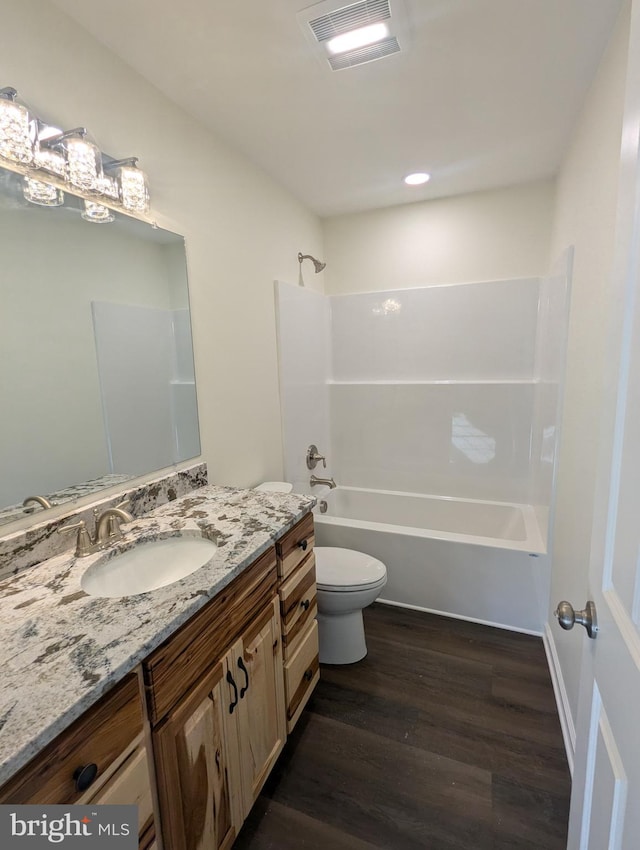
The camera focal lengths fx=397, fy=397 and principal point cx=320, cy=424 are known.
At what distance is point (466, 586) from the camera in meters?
2.19

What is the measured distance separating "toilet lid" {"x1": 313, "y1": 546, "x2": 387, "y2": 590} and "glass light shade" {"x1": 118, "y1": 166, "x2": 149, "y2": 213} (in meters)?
1.69

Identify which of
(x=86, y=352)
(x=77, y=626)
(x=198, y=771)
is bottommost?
(x=198, y=771)

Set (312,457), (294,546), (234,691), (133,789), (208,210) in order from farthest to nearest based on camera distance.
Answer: (312,457)
(208,210)
(294,546)
(234,691)
(133,789)

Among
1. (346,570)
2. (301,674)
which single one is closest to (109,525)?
(301,674)

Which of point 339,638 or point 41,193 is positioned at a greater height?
point 41,193

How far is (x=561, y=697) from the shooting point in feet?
5.40

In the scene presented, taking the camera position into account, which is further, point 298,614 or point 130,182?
point 298,614

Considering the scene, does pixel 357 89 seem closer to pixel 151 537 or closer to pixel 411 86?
pixel 411 86

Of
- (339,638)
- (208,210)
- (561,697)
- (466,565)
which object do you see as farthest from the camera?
(466,565)

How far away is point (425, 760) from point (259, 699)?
73 centimetres

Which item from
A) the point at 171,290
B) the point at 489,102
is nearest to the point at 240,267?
the point at 171,290

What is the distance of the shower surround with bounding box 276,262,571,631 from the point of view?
7.68 ft

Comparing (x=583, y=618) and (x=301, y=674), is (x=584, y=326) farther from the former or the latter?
(x=301, y=674)

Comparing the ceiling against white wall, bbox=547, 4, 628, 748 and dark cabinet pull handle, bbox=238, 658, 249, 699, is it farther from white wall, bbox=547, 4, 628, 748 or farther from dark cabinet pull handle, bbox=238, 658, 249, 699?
dark cabinet pull handle, bbox=238, 658, 249, 699
